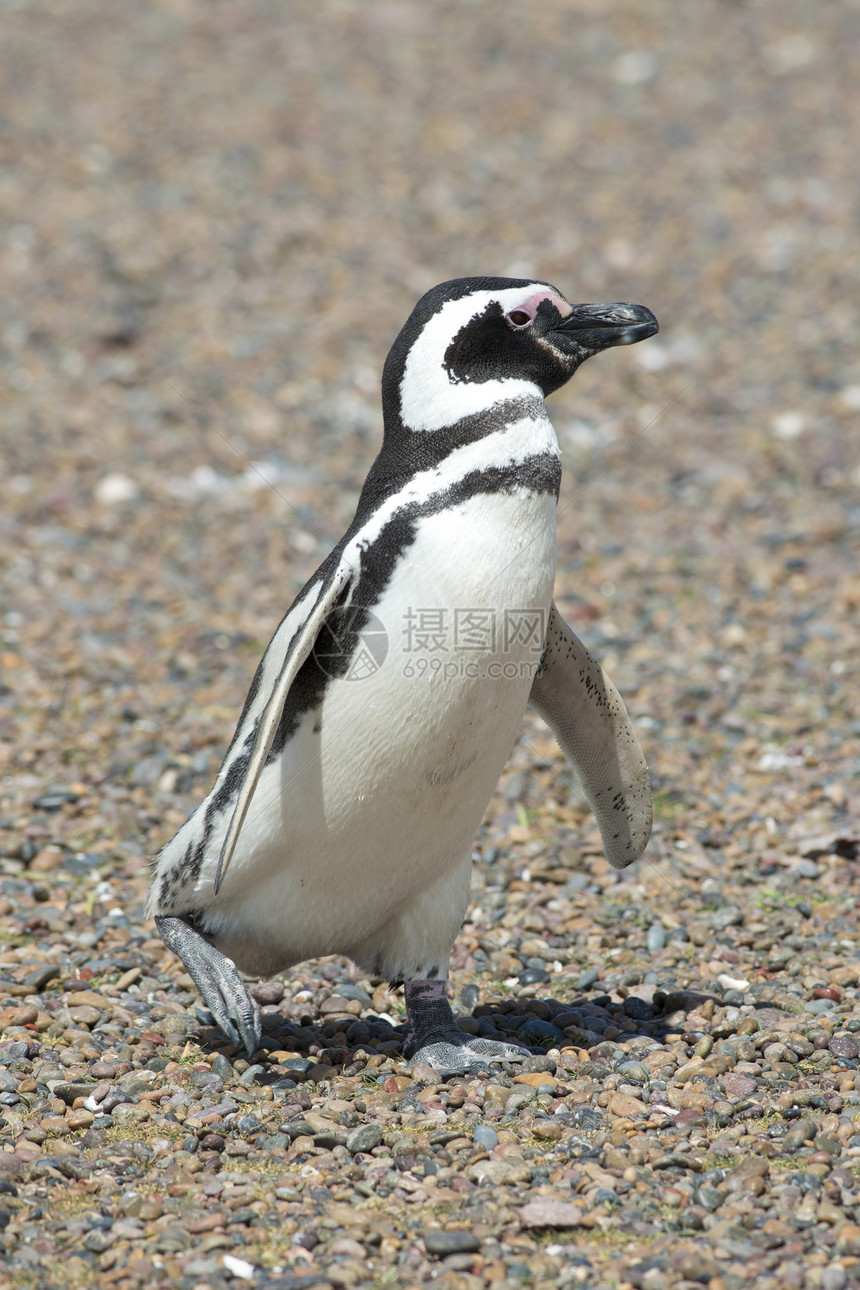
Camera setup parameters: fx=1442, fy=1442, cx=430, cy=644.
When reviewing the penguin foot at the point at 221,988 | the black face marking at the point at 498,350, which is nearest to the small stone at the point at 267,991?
the penguin foot at the point at 221,988

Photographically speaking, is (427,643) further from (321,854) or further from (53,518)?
(53,518)

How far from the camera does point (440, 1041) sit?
12.0 feet

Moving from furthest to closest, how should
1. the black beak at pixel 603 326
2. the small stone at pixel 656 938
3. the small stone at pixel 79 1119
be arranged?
the small stone at pixel 656 938, the black beak at pixel 603 326, the small stone at pixel 79 1119

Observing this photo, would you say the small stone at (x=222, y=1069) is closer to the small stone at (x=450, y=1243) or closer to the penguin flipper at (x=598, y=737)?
the small stone at (x=450, y=1243)

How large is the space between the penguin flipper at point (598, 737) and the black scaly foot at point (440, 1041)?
79 centimetres

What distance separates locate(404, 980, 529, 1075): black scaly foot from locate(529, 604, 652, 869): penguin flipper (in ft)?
2.60

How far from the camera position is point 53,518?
25.3 feet

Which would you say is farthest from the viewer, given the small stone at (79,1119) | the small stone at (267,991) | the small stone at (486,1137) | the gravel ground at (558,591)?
the small stone at (267,991)

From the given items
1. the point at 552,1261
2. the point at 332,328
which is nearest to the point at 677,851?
the point at 552,1261

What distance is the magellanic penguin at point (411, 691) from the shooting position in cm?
338

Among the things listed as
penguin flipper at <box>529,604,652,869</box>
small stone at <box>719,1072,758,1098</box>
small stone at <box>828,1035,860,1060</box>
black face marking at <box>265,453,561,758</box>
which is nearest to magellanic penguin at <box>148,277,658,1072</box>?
black face marking at <box>265,453,561,758</box>

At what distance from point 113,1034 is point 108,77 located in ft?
34.8

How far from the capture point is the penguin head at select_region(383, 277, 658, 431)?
3463 millimetres

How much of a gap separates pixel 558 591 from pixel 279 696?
3976 mm
